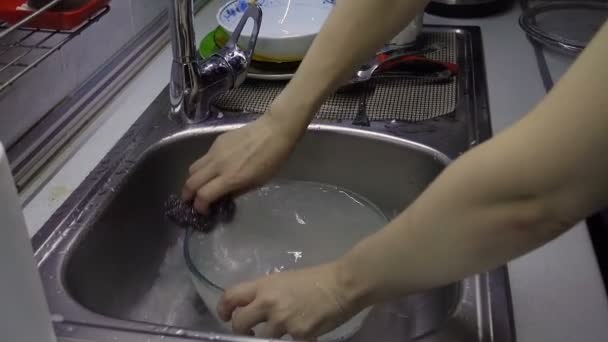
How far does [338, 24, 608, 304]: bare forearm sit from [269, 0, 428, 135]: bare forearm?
11.2 inches

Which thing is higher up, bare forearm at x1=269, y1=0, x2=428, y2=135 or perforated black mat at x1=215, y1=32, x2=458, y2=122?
bare forearm at x1=269, y1=0, x2=428, y2=135

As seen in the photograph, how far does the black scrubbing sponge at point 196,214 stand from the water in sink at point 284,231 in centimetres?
1

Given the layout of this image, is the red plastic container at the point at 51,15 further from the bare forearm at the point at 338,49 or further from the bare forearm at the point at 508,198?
the bare forearm at the point at 508,198

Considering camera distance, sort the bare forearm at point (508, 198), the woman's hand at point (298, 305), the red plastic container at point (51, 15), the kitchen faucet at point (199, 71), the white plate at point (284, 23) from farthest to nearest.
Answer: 1. the white plate at point (284, 23)
2. the kitchen faucet at point (199, 71)
3. the red plastic container at point (51, 15)
4. the woman's hand at point (298, 305)
5. the bare forearm at point (508, 198)

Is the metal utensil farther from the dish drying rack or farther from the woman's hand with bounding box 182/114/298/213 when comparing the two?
the dish drying rack

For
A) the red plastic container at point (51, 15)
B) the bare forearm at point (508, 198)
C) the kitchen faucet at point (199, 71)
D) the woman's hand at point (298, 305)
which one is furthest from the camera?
the kitchen faucet at point (199, 71)

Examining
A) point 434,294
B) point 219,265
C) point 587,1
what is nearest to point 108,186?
point 219,265

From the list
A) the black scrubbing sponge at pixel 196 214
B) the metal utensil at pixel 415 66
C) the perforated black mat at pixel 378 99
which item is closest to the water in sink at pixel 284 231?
the black scrubbing sponge at pixel 196 214

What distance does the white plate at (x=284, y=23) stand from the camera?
0.88 meters

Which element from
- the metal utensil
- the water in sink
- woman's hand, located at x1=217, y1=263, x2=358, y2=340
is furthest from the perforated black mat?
woman's hand, located at x1=217, y1=263, x2=358, y2=340

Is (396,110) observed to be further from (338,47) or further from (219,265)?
(219,265)

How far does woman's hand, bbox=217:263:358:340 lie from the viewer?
1.61 ft

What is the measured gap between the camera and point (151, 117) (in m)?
0.84

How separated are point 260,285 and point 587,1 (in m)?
1.01
